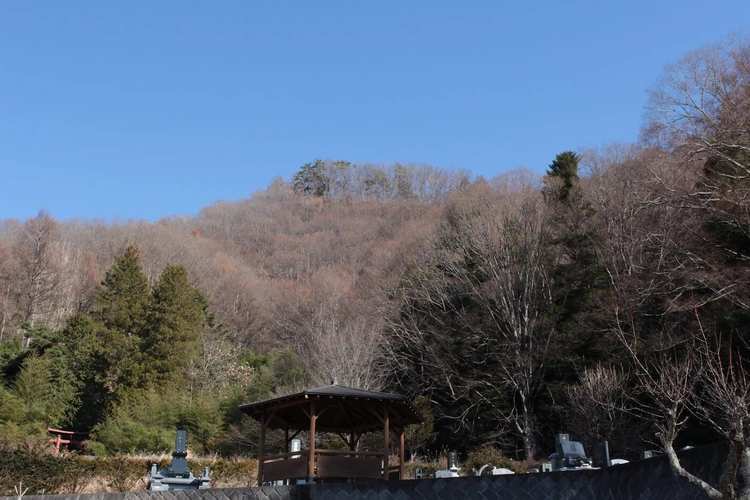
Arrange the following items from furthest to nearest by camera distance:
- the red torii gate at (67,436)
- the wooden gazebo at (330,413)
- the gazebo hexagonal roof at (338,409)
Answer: the red torii gate at (67,436) → the gazebo hexagonal roof at (338,409) → the wooden gazebo at (330,413)

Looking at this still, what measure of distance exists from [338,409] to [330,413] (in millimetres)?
488

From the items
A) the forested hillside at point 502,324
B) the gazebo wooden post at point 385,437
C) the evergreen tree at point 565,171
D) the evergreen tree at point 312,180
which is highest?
the evergreen tree at point 312,180

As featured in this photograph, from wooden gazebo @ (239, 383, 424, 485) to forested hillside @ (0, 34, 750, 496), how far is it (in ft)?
16.5

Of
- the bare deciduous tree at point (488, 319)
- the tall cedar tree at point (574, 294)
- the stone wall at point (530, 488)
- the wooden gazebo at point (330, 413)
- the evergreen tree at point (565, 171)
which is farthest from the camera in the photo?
the evergreen tree at point (565, 171)

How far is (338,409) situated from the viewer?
53.9 ft

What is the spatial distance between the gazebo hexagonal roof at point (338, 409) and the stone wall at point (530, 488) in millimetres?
2162

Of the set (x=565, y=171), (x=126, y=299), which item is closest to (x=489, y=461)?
(x=565, y=171)

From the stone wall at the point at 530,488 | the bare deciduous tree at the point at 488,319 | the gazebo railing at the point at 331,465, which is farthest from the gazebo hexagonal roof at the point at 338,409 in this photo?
the bare deciduous tree at the point at 488,319

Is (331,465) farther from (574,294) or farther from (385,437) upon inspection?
(574,294)

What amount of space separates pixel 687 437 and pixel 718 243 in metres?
5.31

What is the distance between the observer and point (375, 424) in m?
16.5

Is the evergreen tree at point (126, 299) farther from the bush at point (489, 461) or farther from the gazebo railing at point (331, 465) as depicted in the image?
the gazebo railing at point (331, 465)

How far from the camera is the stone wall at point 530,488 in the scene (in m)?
10.3

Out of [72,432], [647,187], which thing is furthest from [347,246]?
[647,187]
